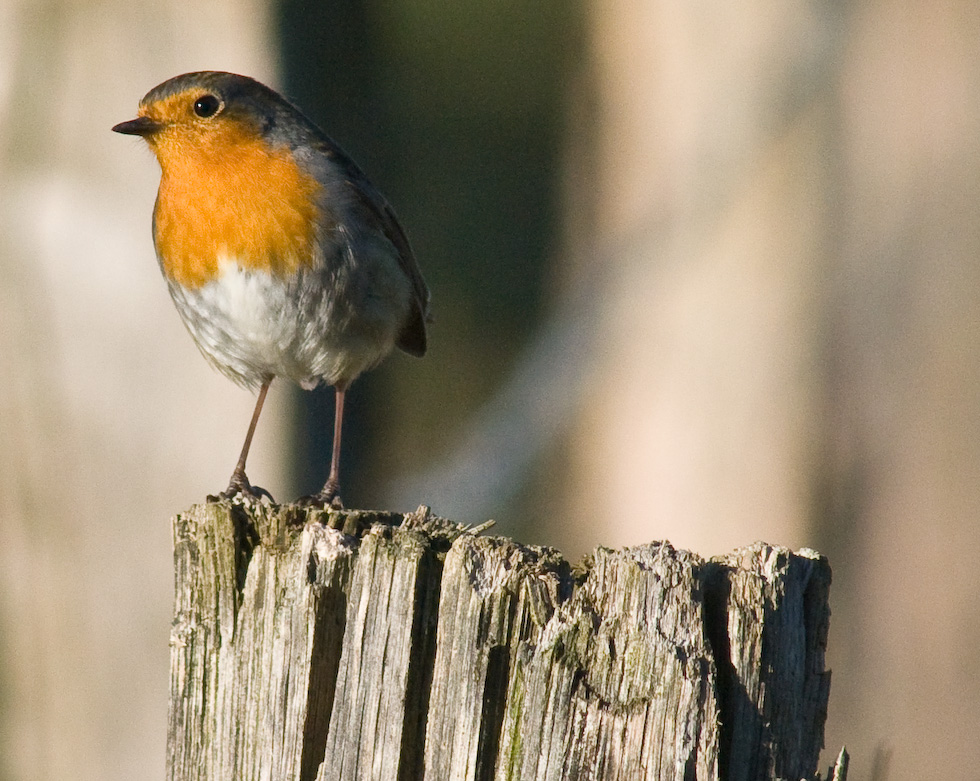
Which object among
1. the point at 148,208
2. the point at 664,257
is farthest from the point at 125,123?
the point at 664,257

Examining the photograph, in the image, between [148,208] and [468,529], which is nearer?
[468,529]

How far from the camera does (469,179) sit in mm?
10258

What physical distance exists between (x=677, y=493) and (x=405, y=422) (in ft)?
17.6

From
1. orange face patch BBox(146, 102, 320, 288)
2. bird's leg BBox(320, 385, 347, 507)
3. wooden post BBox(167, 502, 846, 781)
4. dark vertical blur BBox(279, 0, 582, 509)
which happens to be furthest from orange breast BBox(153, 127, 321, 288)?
dark vertical blur BBox(279, 0, 582, 509)

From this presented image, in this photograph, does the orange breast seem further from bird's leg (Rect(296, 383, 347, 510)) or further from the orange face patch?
bird's leg (Rect(296, 383, 347, 510))

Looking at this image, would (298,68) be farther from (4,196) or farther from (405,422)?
(405,422)

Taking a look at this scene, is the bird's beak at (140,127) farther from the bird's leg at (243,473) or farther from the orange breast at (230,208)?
the bird's leg at (243,473)

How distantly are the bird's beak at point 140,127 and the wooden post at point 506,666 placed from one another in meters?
1.79

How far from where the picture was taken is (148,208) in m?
3.59

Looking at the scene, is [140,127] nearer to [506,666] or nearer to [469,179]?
[506,666]

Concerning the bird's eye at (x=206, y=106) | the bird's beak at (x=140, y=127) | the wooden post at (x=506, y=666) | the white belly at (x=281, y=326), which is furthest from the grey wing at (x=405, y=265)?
the wooden post at (x=506, y=666)

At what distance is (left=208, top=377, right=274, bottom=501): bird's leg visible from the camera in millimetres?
3162

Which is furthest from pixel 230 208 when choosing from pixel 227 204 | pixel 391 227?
pixel 391 227

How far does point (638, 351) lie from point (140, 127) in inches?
112
